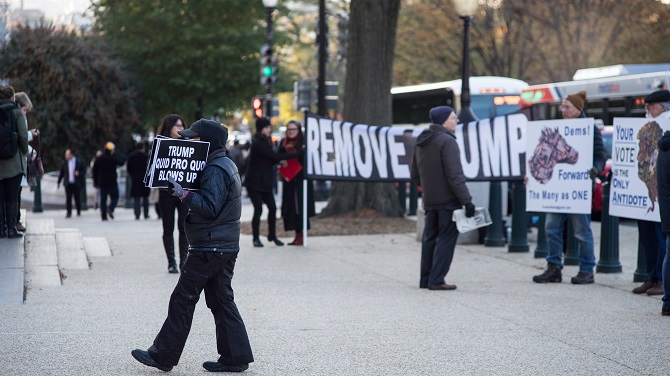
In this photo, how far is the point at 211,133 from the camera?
266 inches

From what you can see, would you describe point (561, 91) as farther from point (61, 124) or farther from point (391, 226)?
point (61, 124)

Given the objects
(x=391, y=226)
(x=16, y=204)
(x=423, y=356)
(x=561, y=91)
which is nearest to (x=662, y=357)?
(x=423, y=356)

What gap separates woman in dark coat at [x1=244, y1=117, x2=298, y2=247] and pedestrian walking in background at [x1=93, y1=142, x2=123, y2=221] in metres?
8.39

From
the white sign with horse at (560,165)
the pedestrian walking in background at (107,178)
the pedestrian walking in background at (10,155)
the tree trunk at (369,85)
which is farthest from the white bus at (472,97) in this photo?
the pedestrian walking in background at (10,155)

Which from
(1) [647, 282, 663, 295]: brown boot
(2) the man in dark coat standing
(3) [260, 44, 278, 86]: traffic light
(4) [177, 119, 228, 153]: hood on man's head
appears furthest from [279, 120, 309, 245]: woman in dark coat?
(3) [260, 44, 278, 86]: traffic light

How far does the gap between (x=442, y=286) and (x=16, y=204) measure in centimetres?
508

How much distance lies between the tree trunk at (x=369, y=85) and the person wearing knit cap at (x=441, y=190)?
8.34m

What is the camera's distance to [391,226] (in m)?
18.0

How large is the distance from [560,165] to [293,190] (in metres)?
4.85

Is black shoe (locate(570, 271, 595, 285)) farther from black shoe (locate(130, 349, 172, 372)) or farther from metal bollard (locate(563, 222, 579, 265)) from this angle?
black shoe (locate(130, 349, 172, 372))

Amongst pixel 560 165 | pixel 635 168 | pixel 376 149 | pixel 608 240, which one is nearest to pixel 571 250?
pixel 608 240

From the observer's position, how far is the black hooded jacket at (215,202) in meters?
6.58

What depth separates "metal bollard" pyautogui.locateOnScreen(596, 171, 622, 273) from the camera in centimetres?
1184

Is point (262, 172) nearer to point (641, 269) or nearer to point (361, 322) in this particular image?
point (641, 269)
